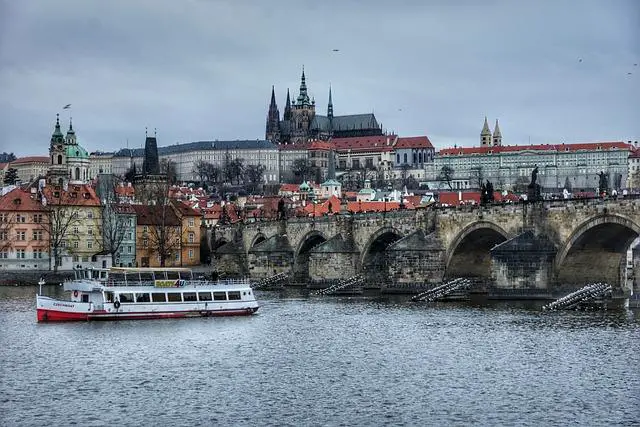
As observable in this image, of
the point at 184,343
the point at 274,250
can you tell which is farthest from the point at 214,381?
the point at 274,250

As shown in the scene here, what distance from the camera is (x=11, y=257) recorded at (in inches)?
3226

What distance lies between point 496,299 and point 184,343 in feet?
61.8

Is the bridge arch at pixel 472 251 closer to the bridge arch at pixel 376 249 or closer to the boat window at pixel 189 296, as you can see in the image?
the bridge arch at pixel 376 249

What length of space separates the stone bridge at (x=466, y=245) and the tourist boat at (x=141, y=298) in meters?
12.5

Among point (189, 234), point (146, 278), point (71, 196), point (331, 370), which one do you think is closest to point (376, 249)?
point (146, 278)

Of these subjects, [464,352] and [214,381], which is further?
[464,352]

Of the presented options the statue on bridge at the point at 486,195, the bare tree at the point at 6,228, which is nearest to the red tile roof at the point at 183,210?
the bare tree at the point at 6,228

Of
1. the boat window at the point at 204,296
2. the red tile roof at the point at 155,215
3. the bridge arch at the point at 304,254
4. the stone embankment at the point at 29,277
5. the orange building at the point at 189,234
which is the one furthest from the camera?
the orange building at the point at 189,234

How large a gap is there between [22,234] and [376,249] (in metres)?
26.6

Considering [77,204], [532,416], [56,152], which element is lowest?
[532,416]

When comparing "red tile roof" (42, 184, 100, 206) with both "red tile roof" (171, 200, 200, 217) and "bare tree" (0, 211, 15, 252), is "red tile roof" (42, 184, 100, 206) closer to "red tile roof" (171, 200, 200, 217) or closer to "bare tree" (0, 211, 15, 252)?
"bare tree" (0, 211, 15, 252)

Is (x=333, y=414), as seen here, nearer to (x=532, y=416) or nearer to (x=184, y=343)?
(x=532, y=416)

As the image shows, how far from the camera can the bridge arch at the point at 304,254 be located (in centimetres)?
7950

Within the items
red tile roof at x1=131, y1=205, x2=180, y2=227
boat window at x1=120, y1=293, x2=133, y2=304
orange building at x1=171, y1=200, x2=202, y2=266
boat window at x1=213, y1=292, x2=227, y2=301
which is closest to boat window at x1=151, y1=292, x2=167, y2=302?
boat window at x1=120, y1=293, x2=133, y2=304
